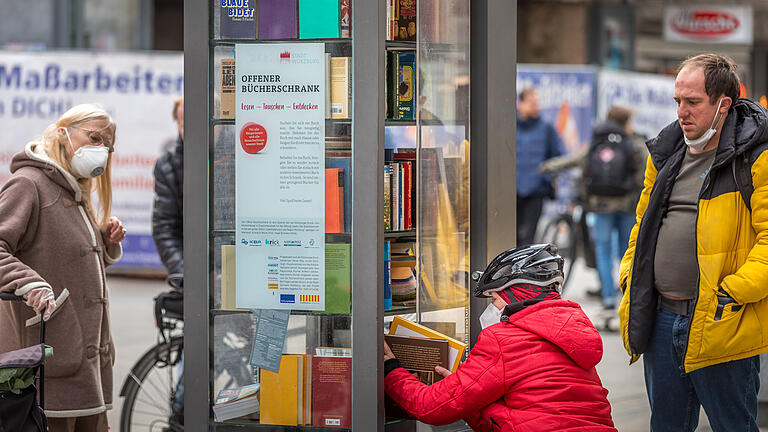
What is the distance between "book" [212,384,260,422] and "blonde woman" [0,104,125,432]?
0.54m

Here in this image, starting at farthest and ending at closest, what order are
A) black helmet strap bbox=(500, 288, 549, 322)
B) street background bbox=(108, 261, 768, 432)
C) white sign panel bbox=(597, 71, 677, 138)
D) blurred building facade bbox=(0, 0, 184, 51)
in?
white sign panel bbox=(597, 71, 677, 138) < blurred building facade bbox=(0, 0, 184, 51) < street background bbox=(108, 261, 768, 432) < black helmet strap bbox=(500, 288, 549, 322)

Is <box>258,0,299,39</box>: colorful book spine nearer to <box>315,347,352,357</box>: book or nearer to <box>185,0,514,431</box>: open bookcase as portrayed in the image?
<box>185,0,514,431</box>: open bookcase

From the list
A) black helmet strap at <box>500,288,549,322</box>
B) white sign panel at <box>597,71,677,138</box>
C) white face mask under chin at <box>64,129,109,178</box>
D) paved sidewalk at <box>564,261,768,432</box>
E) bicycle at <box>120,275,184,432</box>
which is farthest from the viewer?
white sign panel at <box>597,71,677,138</box>

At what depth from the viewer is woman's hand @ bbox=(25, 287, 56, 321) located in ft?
11.4

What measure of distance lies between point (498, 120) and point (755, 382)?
1459mm

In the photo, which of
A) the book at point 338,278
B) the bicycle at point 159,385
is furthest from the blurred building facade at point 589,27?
the book at point 338,278

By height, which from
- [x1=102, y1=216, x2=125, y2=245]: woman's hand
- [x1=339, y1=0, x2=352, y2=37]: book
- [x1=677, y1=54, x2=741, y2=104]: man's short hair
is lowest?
[x1=102, y1=216, x2=125, y2=245]: woman's hand

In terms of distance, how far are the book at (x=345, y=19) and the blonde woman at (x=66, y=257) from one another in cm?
118

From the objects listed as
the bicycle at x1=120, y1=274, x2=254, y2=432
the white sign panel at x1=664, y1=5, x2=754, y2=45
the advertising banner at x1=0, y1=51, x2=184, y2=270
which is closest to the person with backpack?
the advertising banner at x1=0, y1=51, x2=184, y2=270

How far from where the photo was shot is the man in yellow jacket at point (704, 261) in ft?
11.4

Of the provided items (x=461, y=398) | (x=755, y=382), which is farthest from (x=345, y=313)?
(x=755, y=382)

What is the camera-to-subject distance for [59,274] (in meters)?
3.83

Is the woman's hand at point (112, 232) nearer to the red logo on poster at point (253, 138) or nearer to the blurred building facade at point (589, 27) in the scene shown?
the red logo on poster at point (253, 138)

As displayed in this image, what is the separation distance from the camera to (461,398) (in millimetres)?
3195
